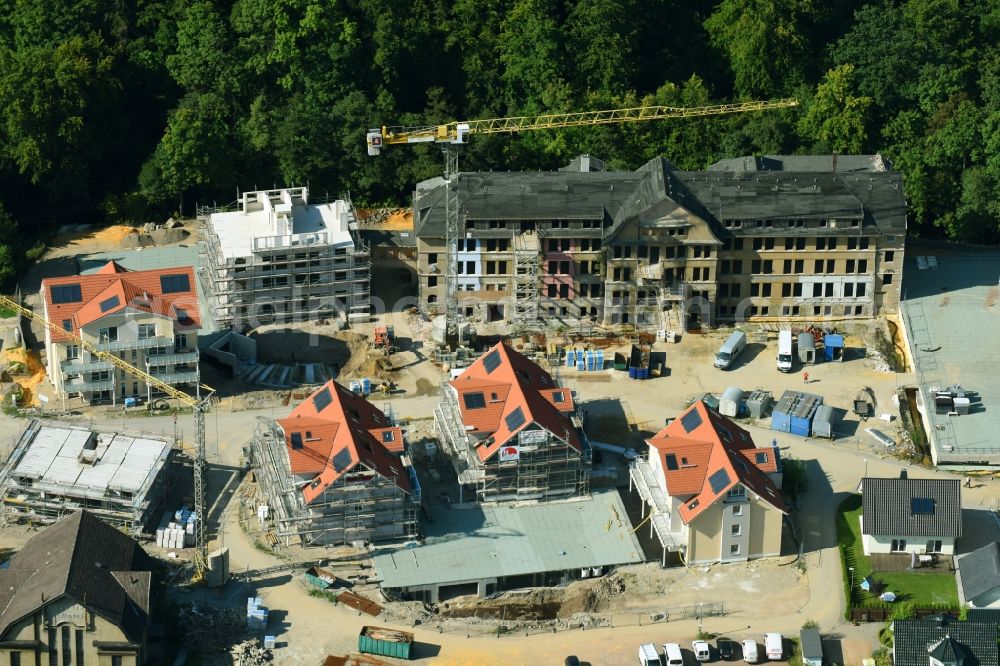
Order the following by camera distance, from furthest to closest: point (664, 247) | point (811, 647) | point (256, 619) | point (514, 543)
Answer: point (664, 247)
point (514, 543)
point (256, 619)
point (811, 647)

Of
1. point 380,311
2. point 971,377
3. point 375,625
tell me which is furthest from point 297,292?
point 971,377

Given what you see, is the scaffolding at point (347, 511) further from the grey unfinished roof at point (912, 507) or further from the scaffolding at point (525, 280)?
the grey unfinished roof at point (912, 507)

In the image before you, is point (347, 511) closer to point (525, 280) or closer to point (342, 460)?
point (342, 460)

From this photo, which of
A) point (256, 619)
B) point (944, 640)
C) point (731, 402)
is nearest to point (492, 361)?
point (731, 402)

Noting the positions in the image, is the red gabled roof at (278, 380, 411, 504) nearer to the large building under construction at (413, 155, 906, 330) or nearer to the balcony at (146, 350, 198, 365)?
the balcony at (146, 350, 198, 365)

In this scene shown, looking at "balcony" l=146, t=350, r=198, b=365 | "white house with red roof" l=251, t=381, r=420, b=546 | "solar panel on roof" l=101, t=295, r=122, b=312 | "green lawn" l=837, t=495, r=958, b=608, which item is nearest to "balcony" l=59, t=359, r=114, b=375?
"balcony" l=146, t=350, r=198, b=365

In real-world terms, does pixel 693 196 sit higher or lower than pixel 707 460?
higher
